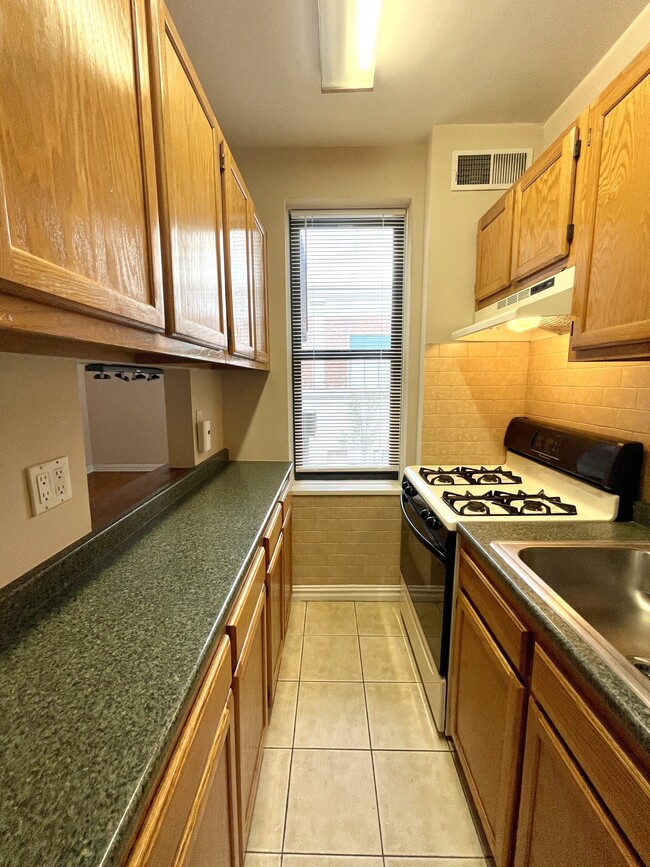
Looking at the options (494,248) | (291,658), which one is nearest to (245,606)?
(291,658)

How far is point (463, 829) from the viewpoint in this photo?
127cm

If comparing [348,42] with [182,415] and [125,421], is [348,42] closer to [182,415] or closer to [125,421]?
[182,415]

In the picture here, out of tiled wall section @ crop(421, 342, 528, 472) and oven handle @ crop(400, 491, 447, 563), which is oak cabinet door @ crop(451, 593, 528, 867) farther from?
tiled wall section @ crop(421, 342, 528, 472)

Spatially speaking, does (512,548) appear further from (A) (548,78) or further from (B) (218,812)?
(A) (548,78)

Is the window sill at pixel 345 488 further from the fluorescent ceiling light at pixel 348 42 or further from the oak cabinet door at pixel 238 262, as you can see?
the fluorescent ceiling light at pixel 348 42

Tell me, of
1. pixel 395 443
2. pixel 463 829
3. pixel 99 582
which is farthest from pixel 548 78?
pixel 463 829

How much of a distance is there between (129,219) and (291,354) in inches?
67.7

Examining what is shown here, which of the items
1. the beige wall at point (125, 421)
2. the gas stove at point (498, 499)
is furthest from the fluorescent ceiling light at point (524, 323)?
the beige wall at point (125, 421)

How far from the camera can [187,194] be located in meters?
1.01

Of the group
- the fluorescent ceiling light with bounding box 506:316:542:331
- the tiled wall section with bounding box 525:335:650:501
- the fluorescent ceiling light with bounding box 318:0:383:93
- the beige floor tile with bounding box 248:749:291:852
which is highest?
the fluorescent ceiling light with bounding box 318:0:383:93

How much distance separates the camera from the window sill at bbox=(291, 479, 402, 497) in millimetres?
2424

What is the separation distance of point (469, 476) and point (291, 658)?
4.49 ft

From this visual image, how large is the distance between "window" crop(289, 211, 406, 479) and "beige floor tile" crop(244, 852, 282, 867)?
179 centimetres

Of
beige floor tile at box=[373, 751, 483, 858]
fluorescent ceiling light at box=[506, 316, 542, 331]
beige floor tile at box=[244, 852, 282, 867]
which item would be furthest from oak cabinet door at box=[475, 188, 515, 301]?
beige floor tile at box=[244, 852, 282, 867]
